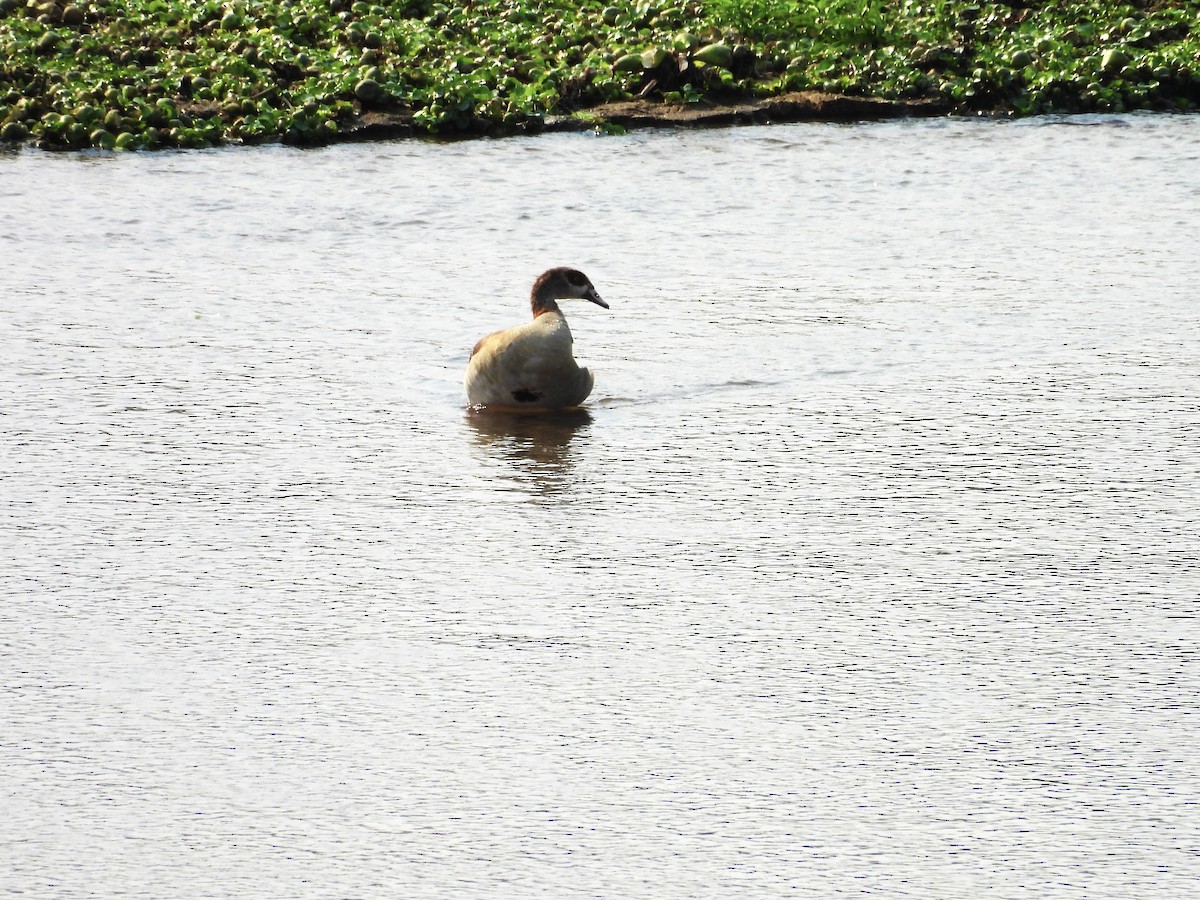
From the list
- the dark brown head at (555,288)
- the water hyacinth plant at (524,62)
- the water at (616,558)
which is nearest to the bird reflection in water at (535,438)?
the water at (616,558)

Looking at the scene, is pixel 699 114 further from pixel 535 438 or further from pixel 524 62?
pixel 535 438

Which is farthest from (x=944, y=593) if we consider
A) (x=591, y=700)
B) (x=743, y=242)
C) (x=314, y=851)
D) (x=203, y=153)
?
(x=203, y=153)

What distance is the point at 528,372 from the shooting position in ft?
30.8

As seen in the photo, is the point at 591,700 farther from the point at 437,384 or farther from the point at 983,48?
the point at 983,48

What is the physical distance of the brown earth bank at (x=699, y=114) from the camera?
667 inches

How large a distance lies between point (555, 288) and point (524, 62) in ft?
26.7

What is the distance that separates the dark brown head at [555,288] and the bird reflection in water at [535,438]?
70 cm

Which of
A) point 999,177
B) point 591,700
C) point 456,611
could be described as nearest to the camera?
point 591,700

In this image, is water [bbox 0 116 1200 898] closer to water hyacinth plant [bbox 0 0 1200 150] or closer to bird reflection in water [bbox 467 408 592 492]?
bird reflection in water [bbox 467 408 592 492]

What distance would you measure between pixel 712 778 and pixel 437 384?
183 inches

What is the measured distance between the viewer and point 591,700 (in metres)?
6.04

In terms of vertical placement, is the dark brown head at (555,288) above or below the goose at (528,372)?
above

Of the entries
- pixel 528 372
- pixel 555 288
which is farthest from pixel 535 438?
pixel 555 288

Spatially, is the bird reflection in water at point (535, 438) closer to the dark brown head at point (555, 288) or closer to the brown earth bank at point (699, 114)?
the dark brown head at point (555, 288)
